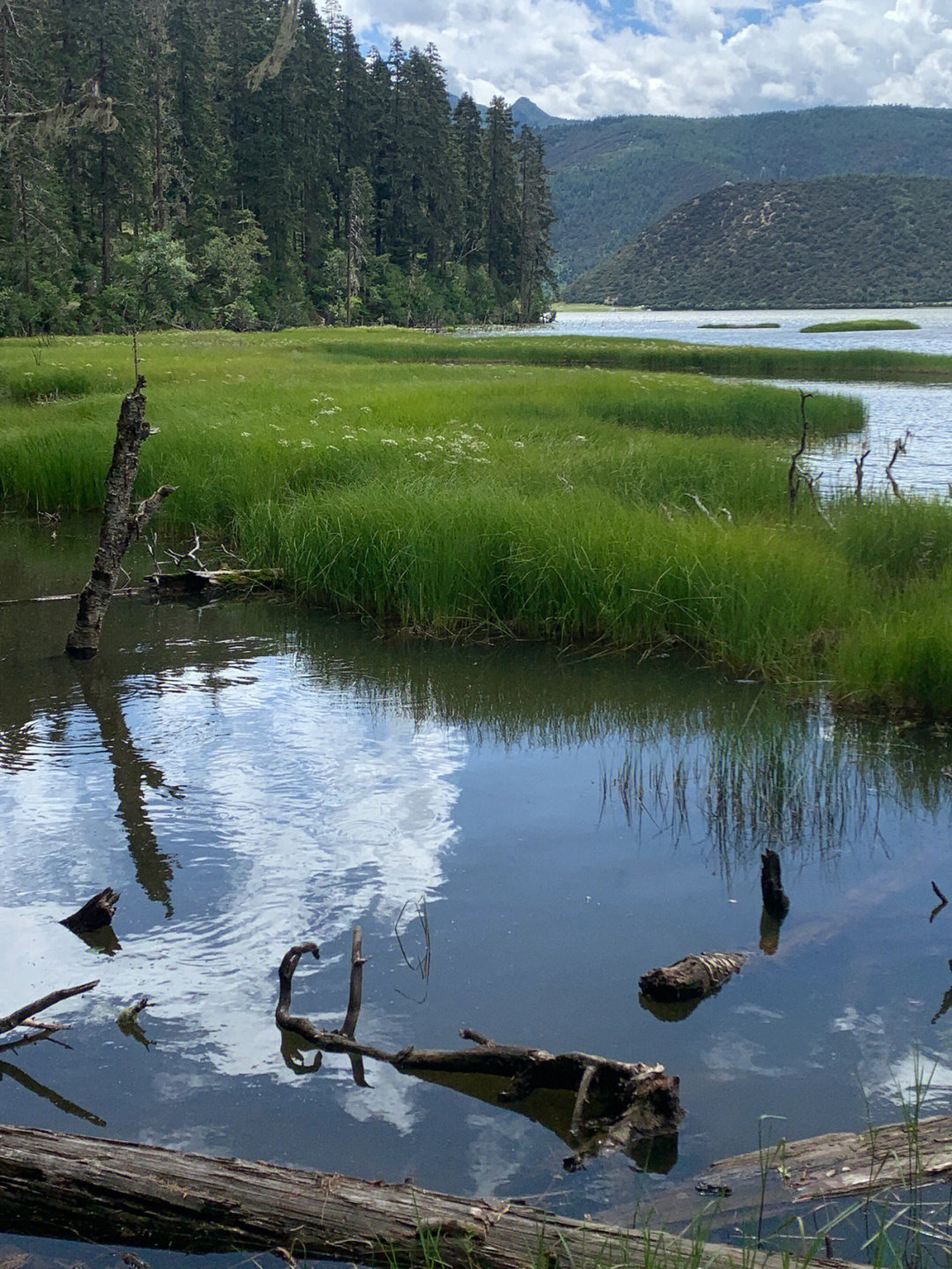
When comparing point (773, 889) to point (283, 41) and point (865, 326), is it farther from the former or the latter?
point (865, 326)

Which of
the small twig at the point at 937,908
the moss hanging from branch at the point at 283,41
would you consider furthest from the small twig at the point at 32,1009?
the moss hanging from branch at the point at 283,41

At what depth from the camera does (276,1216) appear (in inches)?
105

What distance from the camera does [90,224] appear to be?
52.2m

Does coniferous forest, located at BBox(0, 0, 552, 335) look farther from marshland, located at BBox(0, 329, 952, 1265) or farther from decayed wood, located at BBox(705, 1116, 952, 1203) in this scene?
decayed wood, located at BBox(705, 1116, 952, 1203)

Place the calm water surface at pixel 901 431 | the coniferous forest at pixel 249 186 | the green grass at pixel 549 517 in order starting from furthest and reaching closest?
the coniferous forest at pixel 249 186 < the calm water surface at pixel 901 431 < the green grass at pixel 549 517

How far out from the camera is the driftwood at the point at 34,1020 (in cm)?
356

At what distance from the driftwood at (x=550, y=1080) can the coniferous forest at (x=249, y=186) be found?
27947 millimetres

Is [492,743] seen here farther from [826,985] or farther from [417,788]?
[826,985]

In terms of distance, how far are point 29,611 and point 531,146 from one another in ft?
283

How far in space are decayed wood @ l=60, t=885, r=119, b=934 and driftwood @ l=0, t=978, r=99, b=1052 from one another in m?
0.58

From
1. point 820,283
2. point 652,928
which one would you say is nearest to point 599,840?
point 652,928

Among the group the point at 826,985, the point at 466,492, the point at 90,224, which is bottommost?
the point at 826,985

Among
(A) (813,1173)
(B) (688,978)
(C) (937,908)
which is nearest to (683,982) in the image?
(B) (688,978)

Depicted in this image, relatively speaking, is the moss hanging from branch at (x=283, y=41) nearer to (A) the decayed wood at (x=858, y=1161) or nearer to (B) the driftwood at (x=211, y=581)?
(B) the driftwood at (x=211, y=581)
